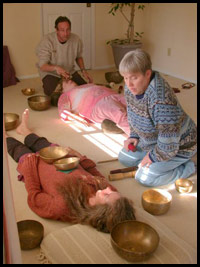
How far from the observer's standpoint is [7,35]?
187 inches

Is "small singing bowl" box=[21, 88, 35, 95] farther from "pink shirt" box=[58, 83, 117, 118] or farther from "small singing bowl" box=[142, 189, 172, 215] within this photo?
"small singing bowl" box=[142, 189, 172, 215]

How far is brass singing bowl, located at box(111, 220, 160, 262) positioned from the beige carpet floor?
1.00ft

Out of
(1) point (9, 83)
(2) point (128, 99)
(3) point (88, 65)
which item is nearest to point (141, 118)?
(2) point (128, 99)

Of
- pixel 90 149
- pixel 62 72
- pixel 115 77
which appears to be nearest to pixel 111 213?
pixel 90 149

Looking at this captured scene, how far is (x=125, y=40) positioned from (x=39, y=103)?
2.19 m

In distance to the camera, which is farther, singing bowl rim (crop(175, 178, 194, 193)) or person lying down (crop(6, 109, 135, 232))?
singing bowl rim (crop(175, 178, 194, 193))

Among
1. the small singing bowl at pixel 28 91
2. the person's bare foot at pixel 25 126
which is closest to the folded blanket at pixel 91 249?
the person's bare foot at pixel 25 126

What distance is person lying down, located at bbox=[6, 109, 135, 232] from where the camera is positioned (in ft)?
6.40

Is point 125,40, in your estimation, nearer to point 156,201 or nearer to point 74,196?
point 156,201

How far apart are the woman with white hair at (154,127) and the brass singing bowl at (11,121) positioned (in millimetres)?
1145

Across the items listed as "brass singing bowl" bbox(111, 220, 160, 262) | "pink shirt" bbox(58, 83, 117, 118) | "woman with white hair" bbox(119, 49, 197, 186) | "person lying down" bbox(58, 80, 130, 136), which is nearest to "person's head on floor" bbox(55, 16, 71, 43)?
"person lying down" bbox(58, 80, 130, 136)

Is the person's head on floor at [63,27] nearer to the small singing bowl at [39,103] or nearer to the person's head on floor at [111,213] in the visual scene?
the small singing bowl at [39,103]

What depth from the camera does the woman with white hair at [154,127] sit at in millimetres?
2230

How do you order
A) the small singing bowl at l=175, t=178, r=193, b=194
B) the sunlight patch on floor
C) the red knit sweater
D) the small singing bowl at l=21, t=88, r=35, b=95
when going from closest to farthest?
the red knit sweater
the small singing bowl at l=175, t=178, r=193, b=194
the sunlight patch on floor
the small singing bowl at l=21, t=88, r=35, b=95
